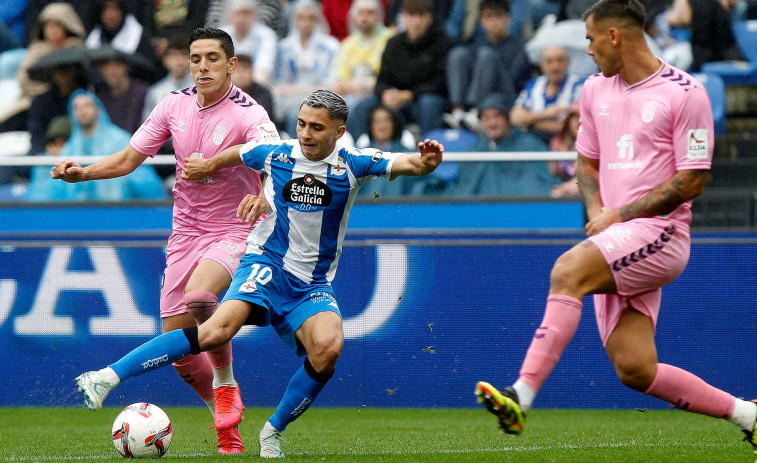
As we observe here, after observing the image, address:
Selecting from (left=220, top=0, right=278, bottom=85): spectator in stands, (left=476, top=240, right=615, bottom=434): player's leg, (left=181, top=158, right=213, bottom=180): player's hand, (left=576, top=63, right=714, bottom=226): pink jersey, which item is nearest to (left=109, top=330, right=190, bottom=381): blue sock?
(left=181, top=158, right=213, bottom=180): player's hand

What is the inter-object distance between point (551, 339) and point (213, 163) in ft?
7.73

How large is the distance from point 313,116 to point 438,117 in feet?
16.6

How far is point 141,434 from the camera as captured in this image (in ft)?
17.9

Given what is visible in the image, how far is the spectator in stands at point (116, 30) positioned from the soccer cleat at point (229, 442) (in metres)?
6.67

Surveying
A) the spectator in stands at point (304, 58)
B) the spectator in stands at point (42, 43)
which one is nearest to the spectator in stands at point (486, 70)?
the spectator in stands at point (304, 58)

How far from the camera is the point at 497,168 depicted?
9281mm

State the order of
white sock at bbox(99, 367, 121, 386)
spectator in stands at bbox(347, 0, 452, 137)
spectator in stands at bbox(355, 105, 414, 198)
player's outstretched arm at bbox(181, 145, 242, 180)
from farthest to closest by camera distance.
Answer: spectator in stands at bbox(347, 0, 452, 137), spectator in stands at bbox(355, 105, 414, 198), player's outstretched arm at bbox(181, 145, 242, 180), white sock at bbox(99, 367, 121, 386)

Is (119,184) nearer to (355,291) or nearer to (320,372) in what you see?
(355,291)

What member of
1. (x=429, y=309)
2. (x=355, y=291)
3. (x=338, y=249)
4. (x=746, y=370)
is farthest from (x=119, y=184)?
(x=746, y=370)

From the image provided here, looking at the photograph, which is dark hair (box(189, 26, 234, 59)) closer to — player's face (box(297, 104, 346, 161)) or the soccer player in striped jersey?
the soccer player in striped jersey

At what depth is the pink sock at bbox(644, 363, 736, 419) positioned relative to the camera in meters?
4.88

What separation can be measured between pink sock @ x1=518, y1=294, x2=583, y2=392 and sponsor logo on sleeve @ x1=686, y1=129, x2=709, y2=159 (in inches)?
34.0

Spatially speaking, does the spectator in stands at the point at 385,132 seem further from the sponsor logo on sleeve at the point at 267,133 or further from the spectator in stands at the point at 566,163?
the sponsor logo on sleeve at the point at 267,133

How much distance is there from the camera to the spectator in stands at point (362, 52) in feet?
36.2
